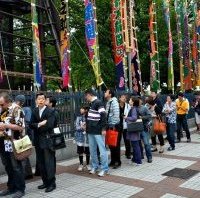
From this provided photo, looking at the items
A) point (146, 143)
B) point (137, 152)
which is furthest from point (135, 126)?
point (146, 143)

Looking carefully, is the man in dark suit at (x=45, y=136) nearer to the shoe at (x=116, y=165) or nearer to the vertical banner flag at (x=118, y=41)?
the shoe at (x=116, y=165)

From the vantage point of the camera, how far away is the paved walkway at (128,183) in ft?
22.4

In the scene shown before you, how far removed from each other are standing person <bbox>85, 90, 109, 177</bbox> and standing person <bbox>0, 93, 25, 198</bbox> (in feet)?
5.97

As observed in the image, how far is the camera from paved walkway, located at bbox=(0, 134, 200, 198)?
6.81 metres

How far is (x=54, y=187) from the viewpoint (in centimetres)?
716

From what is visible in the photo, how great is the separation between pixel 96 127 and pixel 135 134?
150cm

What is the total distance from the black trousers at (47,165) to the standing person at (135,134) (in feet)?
8.48

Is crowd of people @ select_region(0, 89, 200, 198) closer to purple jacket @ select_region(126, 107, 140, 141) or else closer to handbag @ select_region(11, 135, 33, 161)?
purple jacket @ select_region(126, 107, 140, 141)

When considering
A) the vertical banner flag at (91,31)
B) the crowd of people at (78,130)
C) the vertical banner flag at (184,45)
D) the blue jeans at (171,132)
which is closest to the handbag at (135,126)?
the crowd of people at (78,130)

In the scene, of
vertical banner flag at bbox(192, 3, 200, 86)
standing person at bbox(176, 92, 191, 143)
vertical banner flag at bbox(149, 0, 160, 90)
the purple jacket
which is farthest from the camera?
vertical banner flag at bbox(192, 3, 200, 86)

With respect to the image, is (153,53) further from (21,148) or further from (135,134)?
(21,148)

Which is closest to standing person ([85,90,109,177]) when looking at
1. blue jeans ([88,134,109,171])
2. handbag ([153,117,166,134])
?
blue jeans ([88,134,109,171])

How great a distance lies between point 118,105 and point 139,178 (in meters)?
1.83

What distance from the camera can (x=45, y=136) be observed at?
701cm
